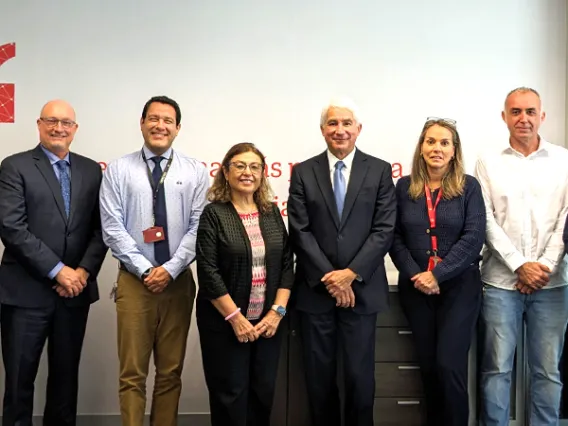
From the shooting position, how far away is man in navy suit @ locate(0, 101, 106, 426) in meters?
2.44

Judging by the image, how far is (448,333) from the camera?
244 centimetres

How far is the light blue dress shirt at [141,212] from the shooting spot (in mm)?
2438

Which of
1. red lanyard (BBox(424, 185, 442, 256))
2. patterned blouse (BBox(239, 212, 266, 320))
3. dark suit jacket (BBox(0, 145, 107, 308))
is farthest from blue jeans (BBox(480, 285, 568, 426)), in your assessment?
dark suit jacket (BBox(0, 145, 107, 308))

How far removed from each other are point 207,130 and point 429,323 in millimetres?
1769

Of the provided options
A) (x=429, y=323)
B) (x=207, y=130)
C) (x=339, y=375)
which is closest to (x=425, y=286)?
(x=429, y=323)

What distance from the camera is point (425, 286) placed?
7.91ft

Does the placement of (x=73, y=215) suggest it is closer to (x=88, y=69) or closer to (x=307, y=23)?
(x=88, y=69)

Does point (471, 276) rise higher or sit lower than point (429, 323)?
higher

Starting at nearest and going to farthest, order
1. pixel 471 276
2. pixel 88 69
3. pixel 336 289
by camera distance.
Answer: pixel 336 289
pixel 471 276
pixel 88 69

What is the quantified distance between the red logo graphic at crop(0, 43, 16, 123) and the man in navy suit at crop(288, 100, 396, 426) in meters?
1.93

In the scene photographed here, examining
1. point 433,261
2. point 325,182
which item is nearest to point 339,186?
point 325,182

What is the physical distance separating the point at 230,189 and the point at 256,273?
0.41 meters

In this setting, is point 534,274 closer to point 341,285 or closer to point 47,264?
point 341,285

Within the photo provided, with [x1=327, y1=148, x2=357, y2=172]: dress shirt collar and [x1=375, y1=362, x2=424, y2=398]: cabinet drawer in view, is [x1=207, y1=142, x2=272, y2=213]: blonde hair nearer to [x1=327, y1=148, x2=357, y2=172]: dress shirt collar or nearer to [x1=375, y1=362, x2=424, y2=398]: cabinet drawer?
[x1=327, y1=148, x2=357, y2=172]: dress shirt collar
